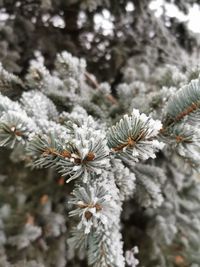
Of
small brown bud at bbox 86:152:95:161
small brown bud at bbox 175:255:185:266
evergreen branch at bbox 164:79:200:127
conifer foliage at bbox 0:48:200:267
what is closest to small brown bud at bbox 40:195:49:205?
conifer foliage at bbox 0:48:200:267

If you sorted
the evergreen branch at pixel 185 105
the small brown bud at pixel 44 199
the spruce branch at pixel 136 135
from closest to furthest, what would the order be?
the spruce branch at pixel 136 135
the evergreen branch at pixel 185 105
the small brown bud at pixel 44 199

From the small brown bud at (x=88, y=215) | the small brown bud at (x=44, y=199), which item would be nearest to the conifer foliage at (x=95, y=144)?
the small brown bud at (x=88, y=215)

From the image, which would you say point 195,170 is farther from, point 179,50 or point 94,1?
point 179,50

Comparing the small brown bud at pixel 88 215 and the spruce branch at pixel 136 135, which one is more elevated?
the spruce branch at pixel 136 135

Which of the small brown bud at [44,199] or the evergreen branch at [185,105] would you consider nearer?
the evergreen branch at [185,105]

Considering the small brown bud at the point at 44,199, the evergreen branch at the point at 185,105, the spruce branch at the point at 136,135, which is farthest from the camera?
the small brown bud at the point at 44,199

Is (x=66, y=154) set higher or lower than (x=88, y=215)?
higher

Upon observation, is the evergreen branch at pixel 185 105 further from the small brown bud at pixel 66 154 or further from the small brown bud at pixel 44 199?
the small brown bud at pixel 44 199

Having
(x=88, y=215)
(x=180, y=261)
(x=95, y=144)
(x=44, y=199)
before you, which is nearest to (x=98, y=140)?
(x=95, y=144)

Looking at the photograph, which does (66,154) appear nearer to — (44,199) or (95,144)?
(95,144)

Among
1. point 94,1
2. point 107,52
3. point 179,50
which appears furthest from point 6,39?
point 179,50

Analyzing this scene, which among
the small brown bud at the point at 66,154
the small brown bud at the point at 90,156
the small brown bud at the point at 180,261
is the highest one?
the small brown bud at the point at 66,154
